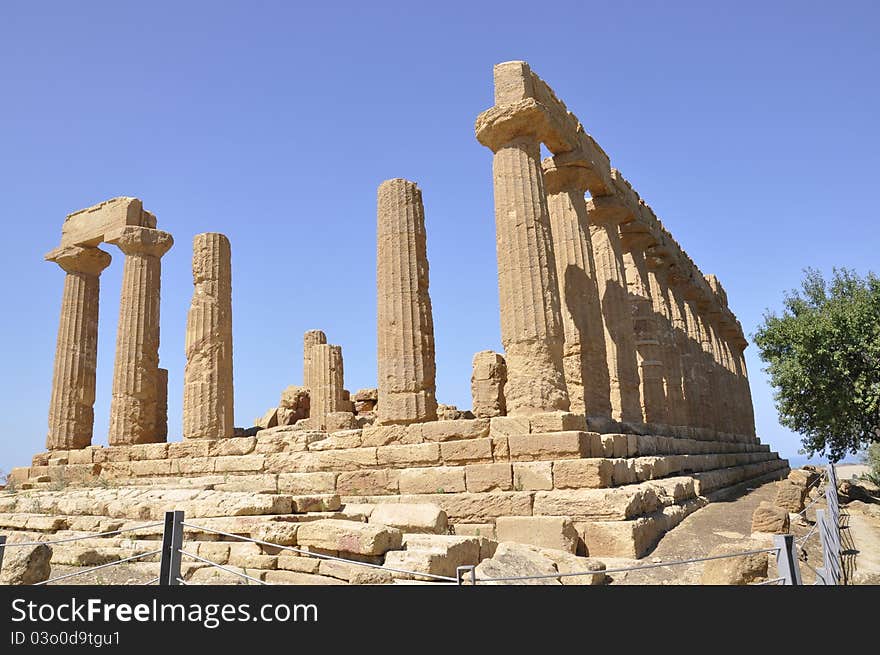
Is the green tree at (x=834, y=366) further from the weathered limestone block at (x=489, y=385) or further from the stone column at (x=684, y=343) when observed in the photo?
the weathered limestone block at (x=489, y=385)

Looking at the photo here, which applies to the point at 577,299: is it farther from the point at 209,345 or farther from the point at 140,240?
the point at 140,240

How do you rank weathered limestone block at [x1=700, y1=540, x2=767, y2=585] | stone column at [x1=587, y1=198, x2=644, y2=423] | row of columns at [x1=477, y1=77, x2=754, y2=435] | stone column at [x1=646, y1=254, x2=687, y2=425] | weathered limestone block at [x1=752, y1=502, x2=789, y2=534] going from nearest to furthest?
1. weathered limestone block at [x1=700, y1=540, x2=767, y2=585]
2. weathered limestone block at [x1=752, y1=502, x2=789, y2=534]
3. row of columns at [x1=477, y1=77, x2=754, y2=435]
4. stone column at [x1=587, y1=198, x2=644, y2=423]
5. stone column at [x1=646, y1=254, x2=687, y2=425]

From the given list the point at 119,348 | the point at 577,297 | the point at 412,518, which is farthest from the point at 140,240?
the point at 412,518

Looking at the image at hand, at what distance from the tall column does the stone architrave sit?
1779mm

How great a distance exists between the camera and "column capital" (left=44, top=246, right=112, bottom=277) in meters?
19.9

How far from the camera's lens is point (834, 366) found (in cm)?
2398

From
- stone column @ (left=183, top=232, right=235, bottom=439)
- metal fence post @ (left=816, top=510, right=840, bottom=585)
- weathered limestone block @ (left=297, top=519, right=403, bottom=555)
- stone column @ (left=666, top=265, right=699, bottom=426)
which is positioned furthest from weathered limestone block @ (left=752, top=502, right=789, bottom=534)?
stone column @ (left=666, top=265, right=699, bottom=426)

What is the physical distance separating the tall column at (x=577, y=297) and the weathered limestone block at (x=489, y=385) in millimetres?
1356

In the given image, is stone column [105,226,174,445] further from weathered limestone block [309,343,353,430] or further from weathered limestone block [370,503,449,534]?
weathered limestone block [370,503,449,534]


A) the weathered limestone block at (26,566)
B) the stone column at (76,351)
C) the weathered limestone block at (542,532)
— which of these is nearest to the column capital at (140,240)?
the stone column at (76,351)

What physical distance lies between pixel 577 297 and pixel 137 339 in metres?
11.5
